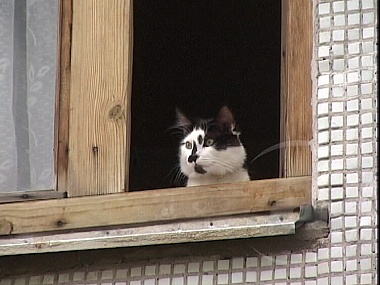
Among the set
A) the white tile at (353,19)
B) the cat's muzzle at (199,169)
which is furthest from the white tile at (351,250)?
the cat's muzzle at (199,169)

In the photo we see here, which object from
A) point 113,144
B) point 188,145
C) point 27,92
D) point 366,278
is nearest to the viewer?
point 366,278

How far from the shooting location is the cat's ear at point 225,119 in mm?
3965

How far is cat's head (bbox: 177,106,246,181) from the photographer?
3.78 metres

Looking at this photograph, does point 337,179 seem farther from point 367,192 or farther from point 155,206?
point 155,206

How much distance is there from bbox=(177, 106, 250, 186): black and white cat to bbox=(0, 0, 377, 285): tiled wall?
494mm

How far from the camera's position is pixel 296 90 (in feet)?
10.8

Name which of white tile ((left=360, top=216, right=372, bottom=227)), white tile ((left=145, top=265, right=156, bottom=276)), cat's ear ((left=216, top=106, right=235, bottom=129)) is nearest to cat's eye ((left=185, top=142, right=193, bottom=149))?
cat's ear ((left=216, top=106, right=235, bottom=129))

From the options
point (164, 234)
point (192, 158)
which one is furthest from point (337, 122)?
point (192, 158)

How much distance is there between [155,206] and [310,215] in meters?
0.41

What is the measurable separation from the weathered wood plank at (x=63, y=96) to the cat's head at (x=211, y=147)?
43cm

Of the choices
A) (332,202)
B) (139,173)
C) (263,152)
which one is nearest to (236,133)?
(263,152)

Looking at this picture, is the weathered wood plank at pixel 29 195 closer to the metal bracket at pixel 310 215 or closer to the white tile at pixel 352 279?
the metal bracket at pixel 310 215

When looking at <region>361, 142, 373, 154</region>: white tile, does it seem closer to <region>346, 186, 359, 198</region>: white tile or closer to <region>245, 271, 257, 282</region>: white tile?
<region>346, 186, 359, 198</region>: white tile

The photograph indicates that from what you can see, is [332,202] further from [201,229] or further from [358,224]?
[201,229]
